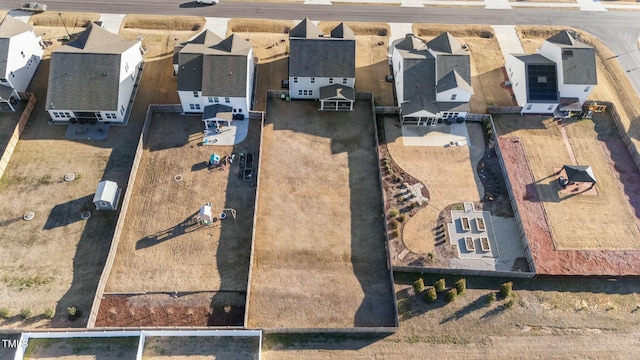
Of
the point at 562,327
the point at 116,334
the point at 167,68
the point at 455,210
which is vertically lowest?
the point at 116,334

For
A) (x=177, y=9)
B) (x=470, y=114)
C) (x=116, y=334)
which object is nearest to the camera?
(x=116, y=334)

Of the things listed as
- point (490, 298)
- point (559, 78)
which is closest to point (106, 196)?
point (490, 298)

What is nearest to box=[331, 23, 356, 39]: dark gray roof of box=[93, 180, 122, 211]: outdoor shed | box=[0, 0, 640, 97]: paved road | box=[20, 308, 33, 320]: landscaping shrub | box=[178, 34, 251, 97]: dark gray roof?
box=[0, 0, 640, 97]: paved road

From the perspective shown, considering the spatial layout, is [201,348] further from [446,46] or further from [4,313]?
[446,46]

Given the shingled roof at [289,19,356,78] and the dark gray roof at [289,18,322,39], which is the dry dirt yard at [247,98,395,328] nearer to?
the shingled roof at [289,19,356,78]

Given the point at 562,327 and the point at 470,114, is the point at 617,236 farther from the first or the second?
the point at 470,114

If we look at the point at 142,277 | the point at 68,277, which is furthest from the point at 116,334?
the point at 68,277

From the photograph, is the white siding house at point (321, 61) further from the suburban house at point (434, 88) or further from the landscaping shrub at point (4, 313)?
the landscaping shrub at point (4, 313)
